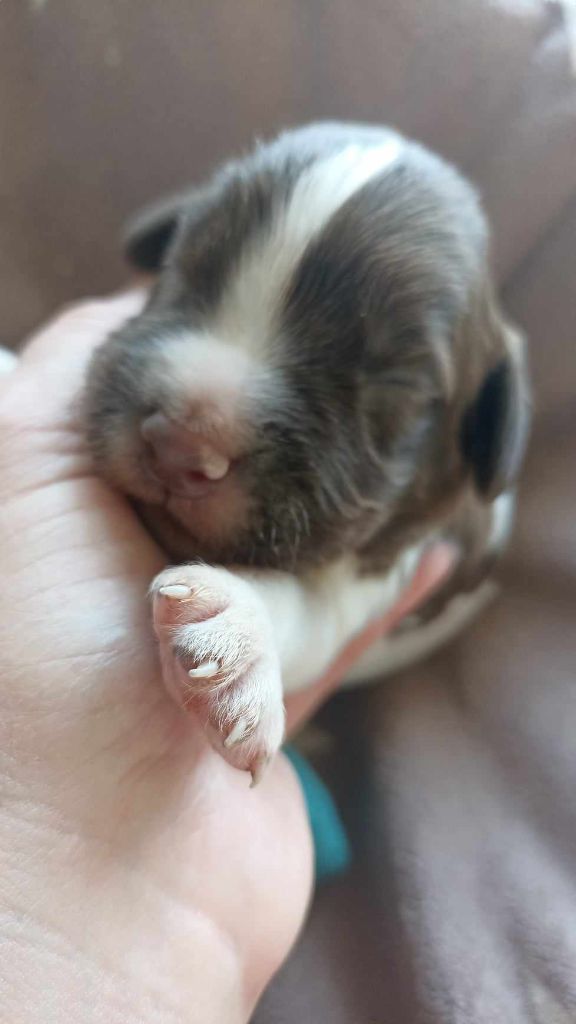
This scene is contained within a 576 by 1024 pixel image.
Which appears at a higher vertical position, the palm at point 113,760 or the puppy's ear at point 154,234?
the puppy's ear at point 154,234

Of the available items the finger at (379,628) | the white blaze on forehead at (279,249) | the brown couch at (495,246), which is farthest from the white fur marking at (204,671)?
the brown couch at (495,246)

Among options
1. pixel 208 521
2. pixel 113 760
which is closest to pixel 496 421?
pixel 208 521

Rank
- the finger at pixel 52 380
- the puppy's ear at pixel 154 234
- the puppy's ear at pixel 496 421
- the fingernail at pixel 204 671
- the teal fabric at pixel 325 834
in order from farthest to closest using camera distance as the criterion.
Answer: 1. the teal fabric at pixel 325 834
2. the puppy's ear at pixel 154 234
3. the puppy's ear at pixel 496 421
4. the finger at pixel 52 380
5. the fingernail at pixel 204 671

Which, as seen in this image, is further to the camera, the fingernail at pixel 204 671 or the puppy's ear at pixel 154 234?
the puppy's ear at pixel 154 234

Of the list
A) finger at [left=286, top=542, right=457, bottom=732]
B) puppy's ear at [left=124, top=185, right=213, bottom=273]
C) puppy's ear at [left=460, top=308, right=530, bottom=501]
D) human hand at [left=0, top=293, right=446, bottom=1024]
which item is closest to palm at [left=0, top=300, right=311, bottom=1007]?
human hand at [left=0, top=293, right=446, bottom=1024]

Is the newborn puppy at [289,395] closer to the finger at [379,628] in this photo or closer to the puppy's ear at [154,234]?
the puppy's ear at [154,234]

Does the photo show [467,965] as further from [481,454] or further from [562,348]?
[562,348]
